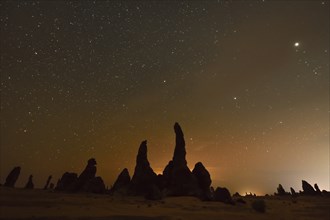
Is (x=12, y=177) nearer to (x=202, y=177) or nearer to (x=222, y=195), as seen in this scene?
(x=202, y=177)

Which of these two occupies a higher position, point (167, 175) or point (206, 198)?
point (167, 175)

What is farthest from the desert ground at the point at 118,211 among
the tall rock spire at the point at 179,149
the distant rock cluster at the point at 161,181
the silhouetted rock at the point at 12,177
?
the silhouetted rock at the point at 12,177

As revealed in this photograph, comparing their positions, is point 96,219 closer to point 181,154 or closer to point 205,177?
point 205,177

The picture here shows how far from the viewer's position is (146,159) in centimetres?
4450

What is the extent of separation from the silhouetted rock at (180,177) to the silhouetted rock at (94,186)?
11.3 m

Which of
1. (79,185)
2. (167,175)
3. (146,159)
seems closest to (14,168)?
(79,185)

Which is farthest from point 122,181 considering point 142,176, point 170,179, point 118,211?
point 118,211

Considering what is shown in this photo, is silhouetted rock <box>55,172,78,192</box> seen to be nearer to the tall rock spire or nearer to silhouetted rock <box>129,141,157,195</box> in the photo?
silhouetted rock <box>129,141,157,195</box>

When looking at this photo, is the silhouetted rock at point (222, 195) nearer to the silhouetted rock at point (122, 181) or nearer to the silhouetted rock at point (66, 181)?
the silhouetted rock at point (122, 181)

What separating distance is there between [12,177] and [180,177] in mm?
48800

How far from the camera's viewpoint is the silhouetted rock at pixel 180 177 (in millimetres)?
33781

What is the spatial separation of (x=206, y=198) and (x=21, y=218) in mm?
21673

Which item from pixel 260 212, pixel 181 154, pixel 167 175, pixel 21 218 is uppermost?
pixel 181 154

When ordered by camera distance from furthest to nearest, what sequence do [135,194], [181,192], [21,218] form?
[135,194], [181,192], [21,218]
